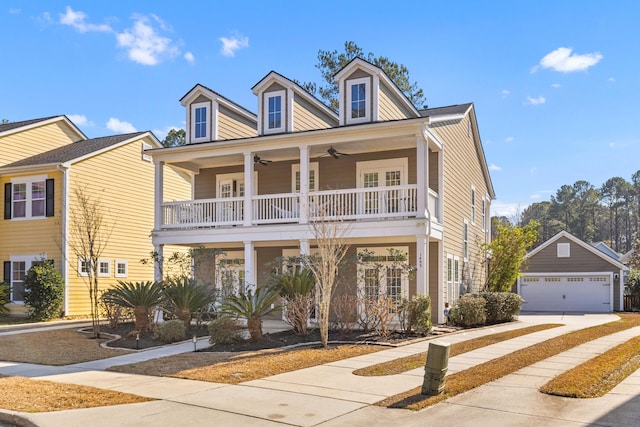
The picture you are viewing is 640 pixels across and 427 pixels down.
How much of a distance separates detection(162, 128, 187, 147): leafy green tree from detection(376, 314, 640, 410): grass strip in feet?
123

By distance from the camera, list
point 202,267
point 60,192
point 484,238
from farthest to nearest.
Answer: point 484,238 < point 60,192 < point 202,267

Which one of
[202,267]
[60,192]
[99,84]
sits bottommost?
[202,267]

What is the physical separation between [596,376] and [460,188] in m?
14.8

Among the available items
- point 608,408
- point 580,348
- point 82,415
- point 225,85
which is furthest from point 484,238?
point 82,415

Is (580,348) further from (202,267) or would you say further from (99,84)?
(99,84)

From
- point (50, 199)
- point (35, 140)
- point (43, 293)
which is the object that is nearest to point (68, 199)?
point (50, 199)

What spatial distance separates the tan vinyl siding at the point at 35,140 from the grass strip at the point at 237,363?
16.9 metres

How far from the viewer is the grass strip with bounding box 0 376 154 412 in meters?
8.27

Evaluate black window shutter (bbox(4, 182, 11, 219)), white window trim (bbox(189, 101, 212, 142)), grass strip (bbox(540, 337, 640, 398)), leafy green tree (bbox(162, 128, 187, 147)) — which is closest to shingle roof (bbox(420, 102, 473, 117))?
white window trim (bbox(189, 101, 212, 142))

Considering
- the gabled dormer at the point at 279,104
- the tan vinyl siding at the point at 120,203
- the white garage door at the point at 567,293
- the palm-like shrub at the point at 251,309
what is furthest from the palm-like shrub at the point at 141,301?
the white garage door at the point at 567,293

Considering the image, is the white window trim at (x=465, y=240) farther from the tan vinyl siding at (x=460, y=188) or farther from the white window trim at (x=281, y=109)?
the white window trim at (x=281, y=109)

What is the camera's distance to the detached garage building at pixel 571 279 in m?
32.4

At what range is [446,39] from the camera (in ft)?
57.1

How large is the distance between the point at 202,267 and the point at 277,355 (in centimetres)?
847
